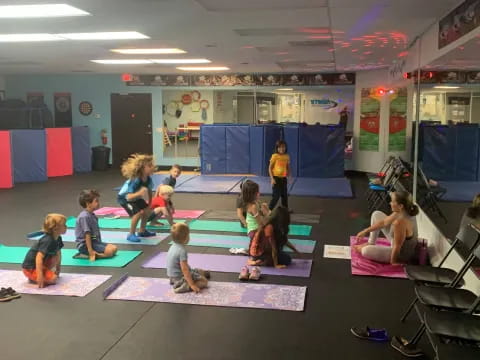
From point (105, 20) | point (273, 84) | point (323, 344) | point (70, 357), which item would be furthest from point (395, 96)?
point (70, 357)

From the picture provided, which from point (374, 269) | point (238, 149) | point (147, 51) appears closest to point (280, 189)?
point (374, 269)

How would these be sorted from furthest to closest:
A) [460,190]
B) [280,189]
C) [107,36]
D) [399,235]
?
1. [280,189]
2. [107,36]
3. [460,190]
4. [399,235]

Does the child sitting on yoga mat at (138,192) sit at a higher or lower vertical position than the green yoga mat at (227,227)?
higher

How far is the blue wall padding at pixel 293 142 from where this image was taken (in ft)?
47.6

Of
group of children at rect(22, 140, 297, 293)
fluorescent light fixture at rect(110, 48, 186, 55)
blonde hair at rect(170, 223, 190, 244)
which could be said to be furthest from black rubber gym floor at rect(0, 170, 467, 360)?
fluorescent light fixture at rect(110, 48, 186, 55)

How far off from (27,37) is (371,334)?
6.70m

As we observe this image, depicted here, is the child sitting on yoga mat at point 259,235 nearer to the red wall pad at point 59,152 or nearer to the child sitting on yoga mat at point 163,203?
the child sitting on yoga mat at point 163,203

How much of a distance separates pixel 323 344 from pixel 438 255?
2.81 metres

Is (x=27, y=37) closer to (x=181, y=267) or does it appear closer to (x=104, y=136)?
(x=181, y=267)

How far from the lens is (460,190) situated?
7.29 metres

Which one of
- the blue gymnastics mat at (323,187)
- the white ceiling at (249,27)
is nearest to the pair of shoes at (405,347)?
the white ceiling at (249,27)

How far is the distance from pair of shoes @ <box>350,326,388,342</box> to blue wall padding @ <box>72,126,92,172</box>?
1337 cm

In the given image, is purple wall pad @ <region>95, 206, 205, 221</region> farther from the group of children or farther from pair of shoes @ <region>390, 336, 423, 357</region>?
pair of shoes @ <region>390, 336, 423, 357</region>

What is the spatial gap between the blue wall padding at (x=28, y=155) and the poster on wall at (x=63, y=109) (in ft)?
11.3
